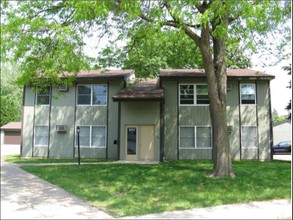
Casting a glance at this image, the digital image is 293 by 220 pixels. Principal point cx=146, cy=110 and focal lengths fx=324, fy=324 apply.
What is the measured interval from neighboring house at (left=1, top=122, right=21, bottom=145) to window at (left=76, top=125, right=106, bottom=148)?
24069 mm

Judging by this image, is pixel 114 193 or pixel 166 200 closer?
pixel 166 200

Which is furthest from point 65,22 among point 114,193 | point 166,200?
point 166,200

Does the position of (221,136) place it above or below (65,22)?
below

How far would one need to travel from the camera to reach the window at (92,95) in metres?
21.6

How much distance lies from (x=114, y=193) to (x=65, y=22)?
6546mm

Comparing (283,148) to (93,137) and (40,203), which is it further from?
(40,203)

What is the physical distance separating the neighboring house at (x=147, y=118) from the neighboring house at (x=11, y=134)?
22.1 m

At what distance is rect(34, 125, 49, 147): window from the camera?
865 inches

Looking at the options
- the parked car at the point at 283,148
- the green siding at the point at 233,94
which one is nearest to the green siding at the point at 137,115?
the green siding at the point at 233,94

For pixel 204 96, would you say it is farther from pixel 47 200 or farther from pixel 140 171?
pixel 47 200

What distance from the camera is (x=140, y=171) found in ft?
45.1

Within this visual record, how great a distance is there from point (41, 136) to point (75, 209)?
1566 cm

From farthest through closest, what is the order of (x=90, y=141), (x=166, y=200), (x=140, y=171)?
(x=90, y=141) → (x=140, y=171) → (x=166, y=200)

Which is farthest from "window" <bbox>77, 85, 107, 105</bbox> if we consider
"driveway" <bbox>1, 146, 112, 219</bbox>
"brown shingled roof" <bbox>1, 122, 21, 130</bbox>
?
"brown shingled roof" <bbox>1, 122, 21, 130</bbox>
